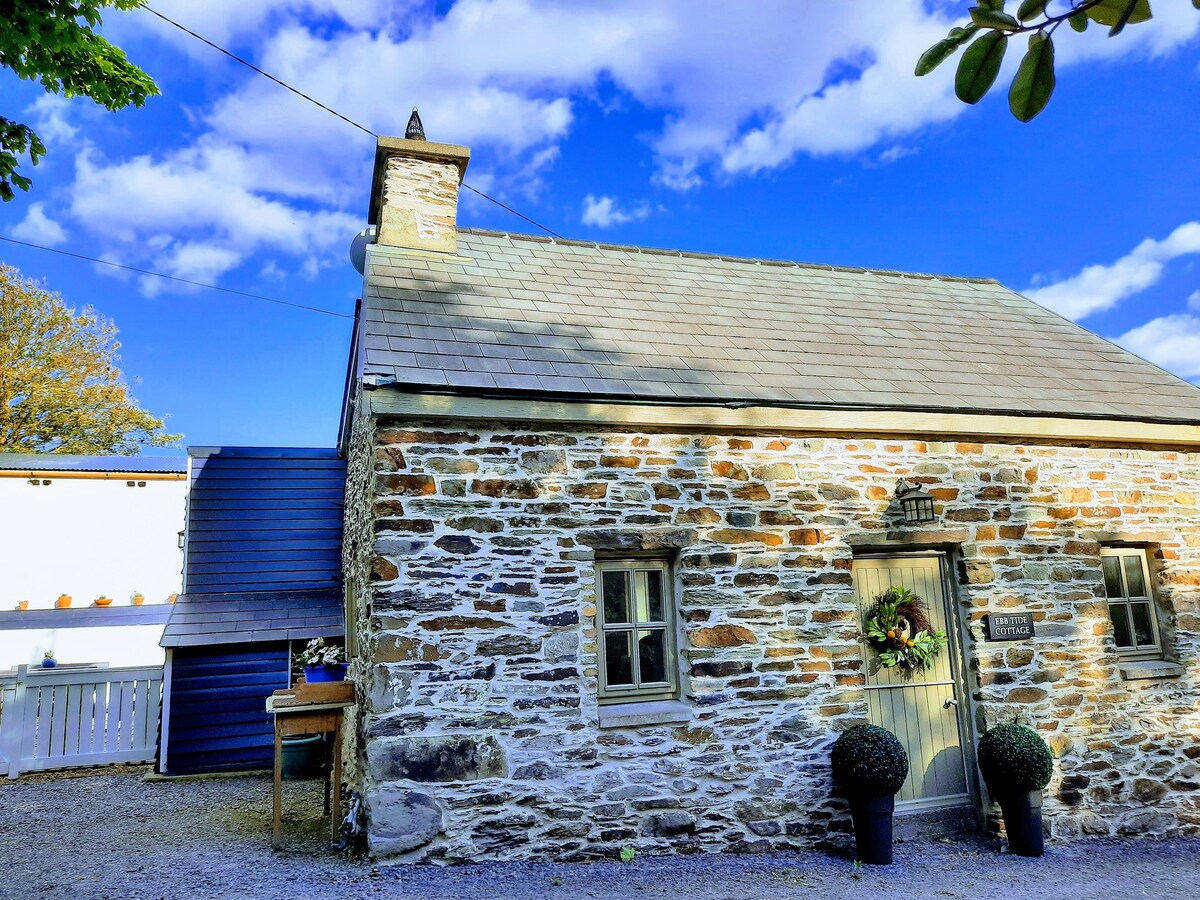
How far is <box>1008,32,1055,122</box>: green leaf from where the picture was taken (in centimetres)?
138

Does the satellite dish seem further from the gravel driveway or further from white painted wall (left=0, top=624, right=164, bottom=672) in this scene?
white painted wall (left=0, top=624, right=164, bottom=672)

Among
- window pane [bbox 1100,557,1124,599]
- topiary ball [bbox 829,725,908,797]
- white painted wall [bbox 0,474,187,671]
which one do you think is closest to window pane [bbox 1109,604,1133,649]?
window pane [bbox 1100,557,1124,599]

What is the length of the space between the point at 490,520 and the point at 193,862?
3148 millimetres

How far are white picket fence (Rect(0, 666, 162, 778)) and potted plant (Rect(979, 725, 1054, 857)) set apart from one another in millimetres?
9006

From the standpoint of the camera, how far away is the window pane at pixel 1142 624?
7.27 m

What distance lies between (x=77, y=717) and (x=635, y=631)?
730cm

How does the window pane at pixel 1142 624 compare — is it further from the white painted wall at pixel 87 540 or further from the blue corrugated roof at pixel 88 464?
the blue corrugated roof at pixel 88 464

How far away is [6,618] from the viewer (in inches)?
536

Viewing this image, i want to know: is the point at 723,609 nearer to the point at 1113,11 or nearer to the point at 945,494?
the point at 945,494

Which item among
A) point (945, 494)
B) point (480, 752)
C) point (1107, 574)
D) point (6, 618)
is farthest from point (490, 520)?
point (6, 618)

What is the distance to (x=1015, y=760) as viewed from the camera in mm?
6016

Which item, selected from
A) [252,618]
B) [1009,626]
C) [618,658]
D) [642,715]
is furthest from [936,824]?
[252,618]

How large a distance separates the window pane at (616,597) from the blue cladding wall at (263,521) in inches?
199

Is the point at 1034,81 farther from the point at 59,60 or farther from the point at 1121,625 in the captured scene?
the point at 1121,625
